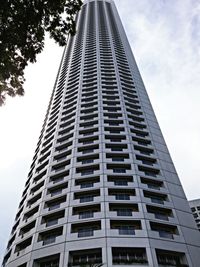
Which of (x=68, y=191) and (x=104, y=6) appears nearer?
(x=68, y=191)

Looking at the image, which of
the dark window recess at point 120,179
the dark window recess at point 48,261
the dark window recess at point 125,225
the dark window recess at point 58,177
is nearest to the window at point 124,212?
the dark window recess at point 125,225

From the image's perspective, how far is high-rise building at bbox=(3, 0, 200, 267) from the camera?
69.5 ft

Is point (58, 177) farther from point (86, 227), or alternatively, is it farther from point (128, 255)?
point (128, 255)

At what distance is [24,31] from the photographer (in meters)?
10.7

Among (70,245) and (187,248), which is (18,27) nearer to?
(70,245)

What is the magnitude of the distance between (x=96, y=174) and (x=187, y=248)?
11.1 meters

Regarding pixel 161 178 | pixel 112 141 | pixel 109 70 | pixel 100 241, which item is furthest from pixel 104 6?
pixel 100 241

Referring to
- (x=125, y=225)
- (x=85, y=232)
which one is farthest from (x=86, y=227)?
(x=125, y=225)

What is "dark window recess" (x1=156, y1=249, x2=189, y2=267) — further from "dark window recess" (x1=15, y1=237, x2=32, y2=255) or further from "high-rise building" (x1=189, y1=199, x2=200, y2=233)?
"high-rise building" (x1=189, y1=199, x2=200, y2=233)

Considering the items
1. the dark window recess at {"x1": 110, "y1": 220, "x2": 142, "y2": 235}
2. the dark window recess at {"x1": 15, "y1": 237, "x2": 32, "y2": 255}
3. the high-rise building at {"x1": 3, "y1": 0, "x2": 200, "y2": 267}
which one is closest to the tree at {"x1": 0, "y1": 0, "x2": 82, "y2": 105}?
the high-rise building at {"x1": 3, "y1": 0, "x2": 200, "y2": 267}

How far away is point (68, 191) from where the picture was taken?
26438 mm

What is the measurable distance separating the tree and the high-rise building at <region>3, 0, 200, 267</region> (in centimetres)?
1514

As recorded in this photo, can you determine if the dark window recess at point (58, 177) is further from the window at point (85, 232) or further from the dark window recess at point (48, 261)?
the dark window recess at point (48, 261)

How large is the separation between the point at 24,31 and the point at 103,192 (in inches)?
715
